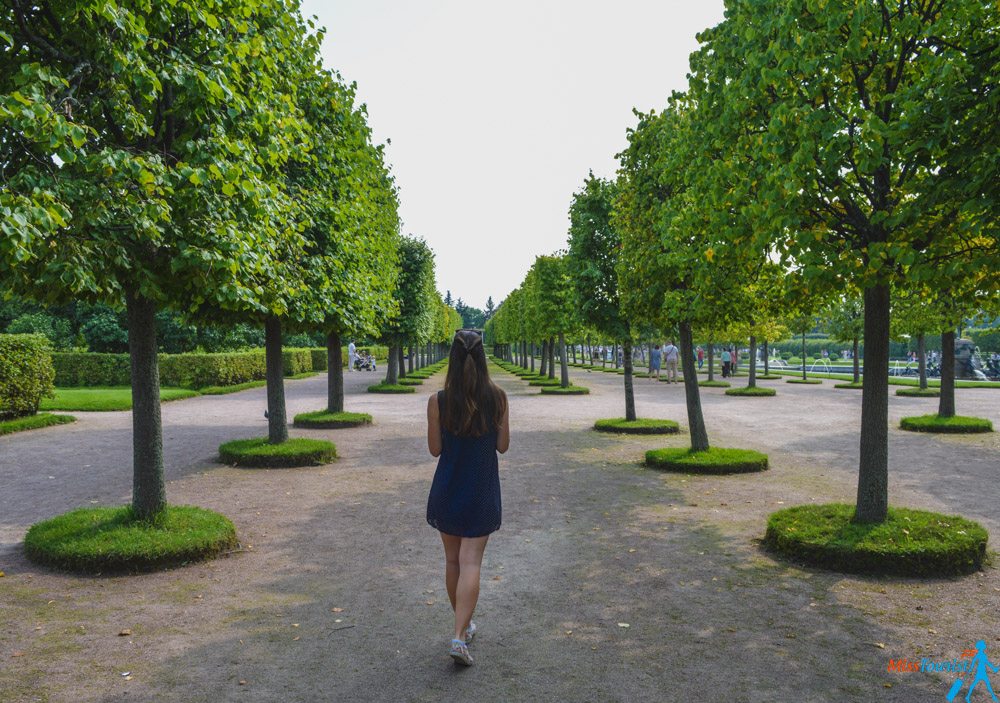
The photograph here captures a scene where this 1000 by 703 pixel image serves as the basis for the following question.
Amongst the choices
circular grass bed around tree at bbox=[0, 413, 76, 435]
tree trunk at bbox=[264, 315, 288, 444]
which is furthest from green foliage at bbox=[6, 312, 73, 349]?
tree trunk at bbox=[264, 315, 288, 444]

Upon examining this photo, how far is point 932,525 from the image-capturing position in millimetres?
6637

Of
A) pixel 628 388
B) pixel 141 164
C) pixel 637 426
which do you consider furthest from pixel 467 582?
pixel 628 388

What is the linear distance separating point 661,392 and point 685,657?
26832 mm

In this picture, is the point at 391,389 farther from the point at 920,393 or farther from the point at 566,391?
the point at 920,393

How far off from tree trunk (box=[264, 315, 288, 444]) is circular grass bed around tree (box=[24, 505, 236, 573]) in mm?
5372

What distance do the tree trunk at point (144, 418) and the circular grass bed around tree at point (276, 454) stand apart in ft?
15.2

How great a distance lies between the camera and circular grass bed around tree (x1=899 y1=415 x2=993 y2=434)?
15.6 metres

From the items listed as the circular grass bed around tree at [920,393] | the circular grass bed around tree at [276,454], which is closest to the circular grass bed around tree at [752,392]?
the circular grass bed around tree at [920,393]

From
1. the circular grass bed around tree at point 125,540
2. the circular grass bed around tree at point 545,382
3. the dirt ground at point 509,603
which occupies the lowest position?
the dirt ground at point 509,603

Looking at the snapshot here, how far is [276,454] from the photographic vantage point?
11.8 metres

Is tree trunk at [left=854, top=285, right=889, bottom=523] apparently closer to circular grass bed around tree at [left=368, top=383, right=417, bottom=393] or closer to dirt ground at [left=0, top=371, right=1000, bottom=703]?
dirt ground at [left=0, top=371, right=1000, bottom=703]

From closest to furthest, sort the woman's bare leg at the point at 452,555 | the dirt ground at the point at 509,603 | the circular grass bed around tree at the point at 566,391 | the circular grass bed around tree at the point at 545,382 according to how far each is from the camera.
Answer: the dirt ground at the point at 509,603
the woman's bare leg at the point at 452,555
the circular grass bed around tree at the point at 566,391
the circular grass bed around tree at the point at 545,382

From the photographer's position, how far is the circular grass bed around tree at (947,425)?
15.6 metres

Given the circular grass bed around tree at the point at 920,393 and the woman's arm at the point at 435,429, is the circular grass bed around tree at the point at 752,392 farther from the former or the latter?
the woman's arm at the point at 435,429
